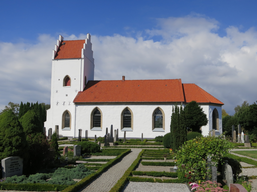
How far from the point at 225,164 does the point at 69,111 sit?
81.5ft

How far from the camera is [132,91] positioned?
30.3 m

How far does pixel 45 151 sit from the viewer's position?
11.2 metres

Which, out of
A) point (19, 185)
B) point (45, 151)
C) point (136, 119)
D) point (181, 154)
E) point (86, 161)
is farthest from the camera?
point (136, 119)

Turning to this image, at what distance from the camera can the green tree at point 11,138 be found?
9.06 meters

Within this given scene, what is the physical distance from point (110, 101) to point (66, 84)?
24.3 ft

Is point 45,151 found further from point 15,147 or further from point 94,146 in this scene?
point 94,146

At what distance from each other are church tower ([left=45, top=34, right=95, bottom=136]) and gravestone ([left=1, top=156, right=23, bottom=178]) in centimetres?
2015

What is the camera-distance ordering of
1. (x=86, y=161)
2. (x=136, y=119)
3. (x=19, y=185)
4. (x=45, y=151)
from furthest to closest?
(x=136, y=119) < (x=86, y=161) < (x=45, y=151) < (x=19, y=185)

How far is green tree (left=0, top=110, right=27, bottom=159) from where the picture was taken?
906 centimetres

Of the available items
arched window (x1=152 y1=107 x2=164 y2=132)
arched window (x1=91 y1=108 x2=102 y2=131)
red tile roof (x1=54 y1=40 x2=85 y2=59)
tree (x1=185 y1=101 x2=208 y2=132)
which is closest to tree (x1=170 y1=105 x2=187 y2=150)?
tree (x1=185 y1=101 x2=208 y2=132)

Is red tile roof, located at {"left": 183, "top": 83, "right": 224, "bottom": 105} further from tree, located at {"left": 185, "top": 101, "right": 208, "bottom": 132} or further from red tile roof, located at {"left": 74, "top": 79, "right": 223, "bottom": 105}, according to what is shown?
tree, located at {"left": 185, "top": 101, "right": 208, "bottom": 132}

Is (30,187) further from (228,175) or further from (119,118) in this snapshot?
(119,118)

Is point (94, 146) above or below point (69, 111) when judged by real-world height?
below

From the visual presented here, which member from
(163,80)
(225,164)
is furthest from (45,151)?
(163,80)
